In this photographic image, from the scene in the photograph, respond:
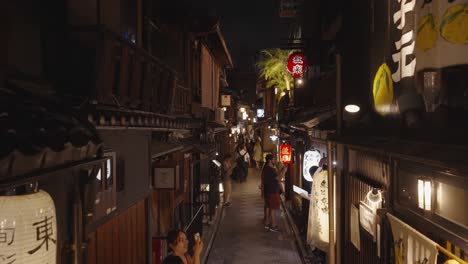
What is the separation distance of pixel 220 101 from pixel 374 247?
31.2m

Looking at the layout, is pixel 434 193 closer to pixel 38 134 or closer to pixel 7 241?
pixel 38 134

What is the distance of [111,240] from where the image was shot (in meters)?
9.27

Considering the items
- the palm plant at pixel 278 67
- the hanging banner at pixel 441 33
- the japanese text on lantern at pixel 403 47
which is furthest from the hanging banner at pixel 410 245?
the palm plant at pixel 278 67

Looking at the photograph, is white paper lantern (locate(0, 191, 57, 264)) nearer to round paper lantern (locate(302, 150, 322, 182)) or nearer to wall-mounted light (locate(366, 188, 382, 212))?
wall-mounted light (locate(366, 188, 382, 212))

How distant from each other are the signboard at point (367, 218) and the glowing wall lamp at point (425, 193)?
209cm

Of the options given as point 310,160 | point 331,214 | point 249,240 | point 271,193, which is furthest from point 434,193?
point 271,193

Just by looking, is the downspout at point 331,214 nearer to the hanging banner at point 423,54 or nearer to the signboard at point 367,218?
the signboard at point 367,218

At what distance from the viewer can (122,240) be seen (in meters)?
10.1

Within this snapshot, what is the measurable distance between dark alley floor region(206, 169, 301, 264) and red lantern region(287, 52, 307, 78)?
804 centimetres

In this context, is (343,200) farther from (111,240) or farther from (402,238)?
(111,240)

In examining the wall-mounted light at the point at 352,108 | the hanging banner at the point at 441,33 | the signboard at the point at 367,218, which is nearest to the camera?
the hanging banner at the point at 441,33

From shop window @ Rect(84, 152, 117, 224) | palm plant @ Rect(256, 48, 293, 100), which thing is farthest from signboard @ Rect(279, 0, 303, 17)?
shop window @ Rect(84, 152, 117, 224)

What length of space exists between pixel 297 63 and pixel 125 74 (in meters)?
16.1

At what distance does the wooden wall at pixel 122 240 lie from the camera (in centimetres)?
838
